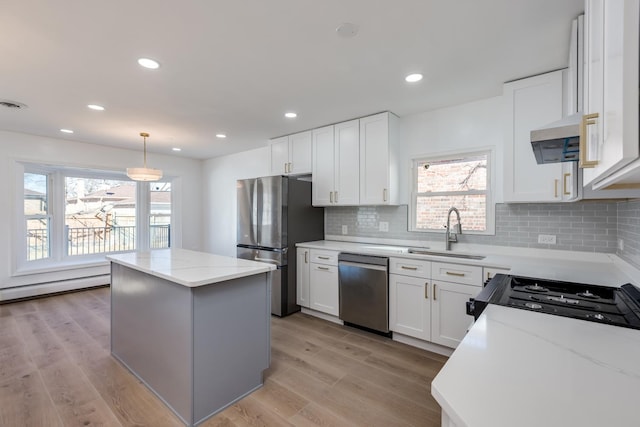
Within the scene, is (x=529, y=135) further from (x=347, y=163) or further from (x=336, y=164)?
(x=336, y=164)

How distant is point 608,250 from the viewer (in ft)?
7.57

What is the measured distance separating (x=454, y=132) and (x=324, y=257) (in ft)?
6.60

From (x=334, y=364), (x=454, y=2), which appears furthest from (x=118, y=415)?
(x=454, y=2)

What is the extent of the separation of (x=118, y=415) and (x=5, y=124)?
421 cm

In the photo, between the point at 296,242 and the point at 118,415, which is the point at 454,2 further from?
the point at 118,415

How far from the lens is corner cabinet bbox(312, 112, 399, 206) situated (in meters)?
3.25

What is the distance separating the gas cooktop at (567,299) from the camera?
120 centimetres

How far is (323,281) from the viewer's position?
348 centimetres

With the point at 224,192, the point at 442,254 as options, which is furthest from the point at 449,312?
the point at 224,192

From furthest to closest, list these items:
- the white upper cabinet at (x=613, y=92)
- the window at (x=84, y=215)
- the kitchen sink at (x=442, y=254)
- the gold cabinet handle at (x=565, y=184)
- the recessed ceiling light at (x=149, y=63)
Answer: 1. the window at (x=84, y=215)
2. the kitchen sink at (x=442, y=254)
3. the recessed ceiling light at (x=149, y=63)
4. the gold cabinet handle at (x=565, y=184)
5. the white upper cabinet at (x=613, y=92)

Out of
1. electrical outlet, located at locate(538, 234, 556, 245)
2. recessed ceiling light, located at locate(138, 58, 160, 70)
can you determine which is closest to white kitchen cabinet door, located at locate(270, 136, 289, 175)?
recessed ceiling light, located at locate(138, 58, 160, 70)

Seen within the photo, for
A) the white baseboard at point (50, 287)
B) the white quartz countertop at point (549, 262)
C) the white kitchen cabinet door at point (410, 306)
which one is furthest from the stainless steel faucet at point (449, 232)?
the white baseboard at point (50, 287)

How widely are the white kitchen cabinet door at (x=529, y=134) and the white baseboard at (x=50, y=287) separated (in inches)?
243

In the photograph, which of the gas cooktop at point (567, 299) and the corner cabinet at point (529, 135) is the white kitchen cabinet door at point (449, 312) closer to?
the gas cooktop at point (567, 299)
